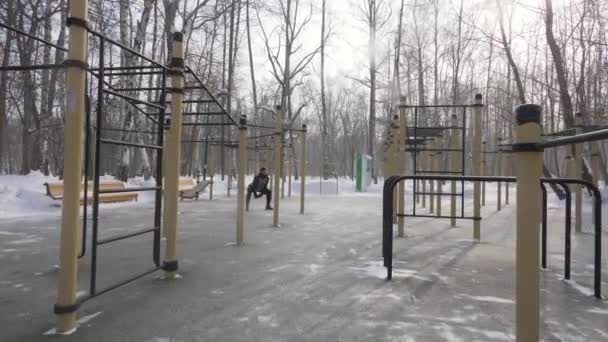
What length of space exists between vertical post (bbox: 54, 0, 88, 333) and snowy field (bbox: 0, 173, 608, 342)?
339mm

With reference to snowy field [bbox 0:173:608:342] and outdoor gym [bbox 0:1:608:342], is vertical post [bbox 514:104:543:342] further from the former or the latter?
snowy field [bbox 0:173:608:342]

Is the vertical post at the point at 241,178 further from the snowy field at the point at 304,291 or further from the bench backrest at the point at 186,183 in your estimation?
the bench backrest at the point at 186,183

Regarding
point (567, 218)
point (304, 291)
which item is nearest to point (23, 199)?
point (304, 291)

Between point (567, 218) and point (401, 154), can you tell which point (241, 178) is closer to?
point (401, 154)

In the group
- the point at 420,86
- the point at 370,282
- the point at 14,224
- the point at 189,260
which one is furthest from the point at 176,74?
the point at 420,86

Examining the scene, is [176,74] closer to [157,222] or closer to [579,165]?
[157,222]

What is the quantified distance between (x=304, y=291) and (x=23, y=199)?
9.16 m

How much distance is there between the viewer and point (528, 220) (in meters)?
1.49

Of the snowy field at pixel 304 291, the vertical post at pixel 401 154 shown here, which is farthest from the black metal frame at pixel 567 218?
the vertical post at pixel 401 154

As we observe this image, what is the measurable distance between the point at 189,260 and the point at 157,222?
109 cm

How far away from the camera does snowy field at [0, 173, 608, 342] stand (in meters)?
2.36

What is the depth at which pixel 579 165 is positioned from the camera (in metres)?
6.73

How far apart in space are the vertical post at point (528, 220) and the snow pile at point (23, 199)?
9.51m

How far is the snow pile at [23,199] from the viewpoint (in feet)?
28.2
